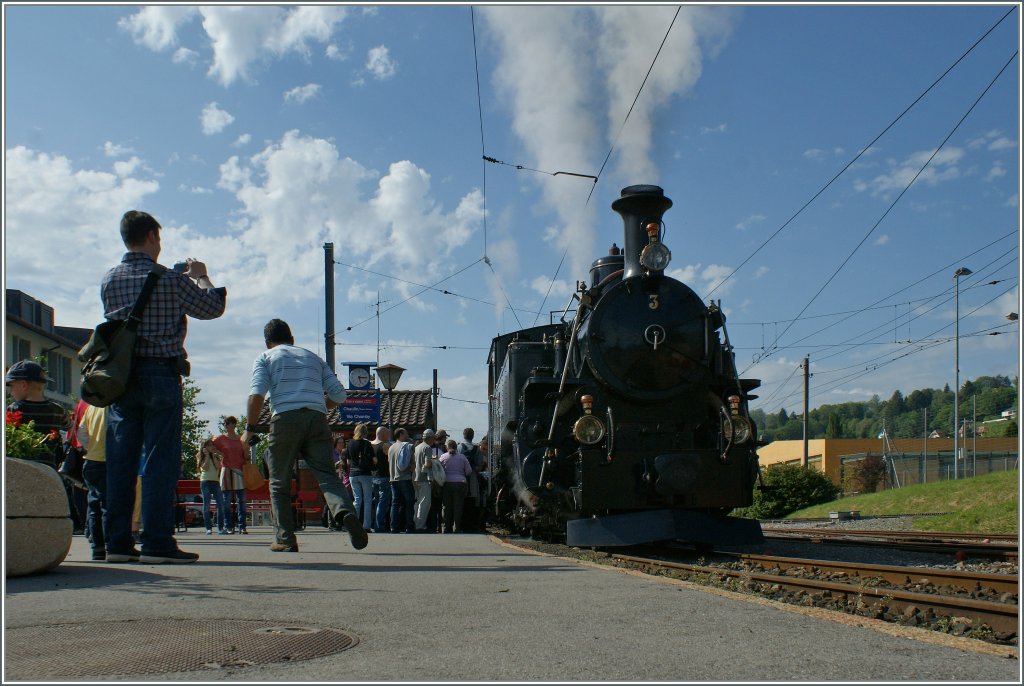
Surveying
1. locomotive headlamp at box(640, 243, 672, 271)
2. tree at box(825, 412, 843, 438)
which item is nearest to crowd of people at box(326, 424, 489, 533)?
locomotive headlamp at box(640, 243, 672, 271)

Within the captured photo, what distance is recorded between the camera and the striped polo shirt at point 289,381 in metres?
6.88

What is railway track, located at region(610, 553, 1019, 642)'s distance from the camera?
14.9ft

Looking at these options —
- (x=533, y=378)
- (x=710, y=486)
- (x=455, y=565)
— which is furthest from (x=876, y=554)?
(x=455, y=565)

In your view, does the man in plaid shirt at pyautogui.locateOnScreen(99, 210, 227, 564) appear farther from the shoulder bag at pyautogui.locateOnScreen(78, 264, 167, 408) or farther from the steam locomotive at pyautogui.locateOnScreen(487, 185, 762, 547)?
the steam locomotive at pyautogui.locateOnScreen(487, 185, 762, 547)

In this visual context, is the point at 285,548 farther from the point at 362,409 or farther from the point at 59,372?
the point at 59,372

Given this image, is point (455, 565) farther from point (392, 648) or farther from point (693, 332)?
point (693, 332)

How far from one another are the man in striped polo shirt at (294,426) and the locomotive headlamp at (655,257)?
3984 millimetres

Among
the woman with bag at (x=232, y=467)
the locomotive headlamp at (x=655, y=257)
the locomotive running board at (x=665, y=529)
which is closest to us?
the locomotive running board at (x=665, y=529)

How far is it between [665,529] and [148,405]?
476 cm

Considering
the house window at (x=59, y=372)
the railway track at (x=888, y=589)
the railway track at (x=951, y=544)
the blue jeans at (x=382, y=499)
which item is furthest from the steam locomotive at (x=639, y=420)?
the house window at (x=59, y=372)

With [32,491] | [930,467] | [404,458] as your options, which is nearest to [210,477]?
[404,458]

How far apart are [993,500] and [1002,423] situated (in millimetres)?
74237

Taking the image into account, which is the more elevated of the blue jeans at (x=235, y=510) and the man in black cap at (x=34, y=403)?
the man in black cap at (x=34, y=403)

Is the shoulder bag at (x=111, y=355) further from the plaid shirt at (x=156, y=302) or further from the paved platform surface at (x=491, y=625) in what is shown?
the paved platform surface at (x=491, y=625)
